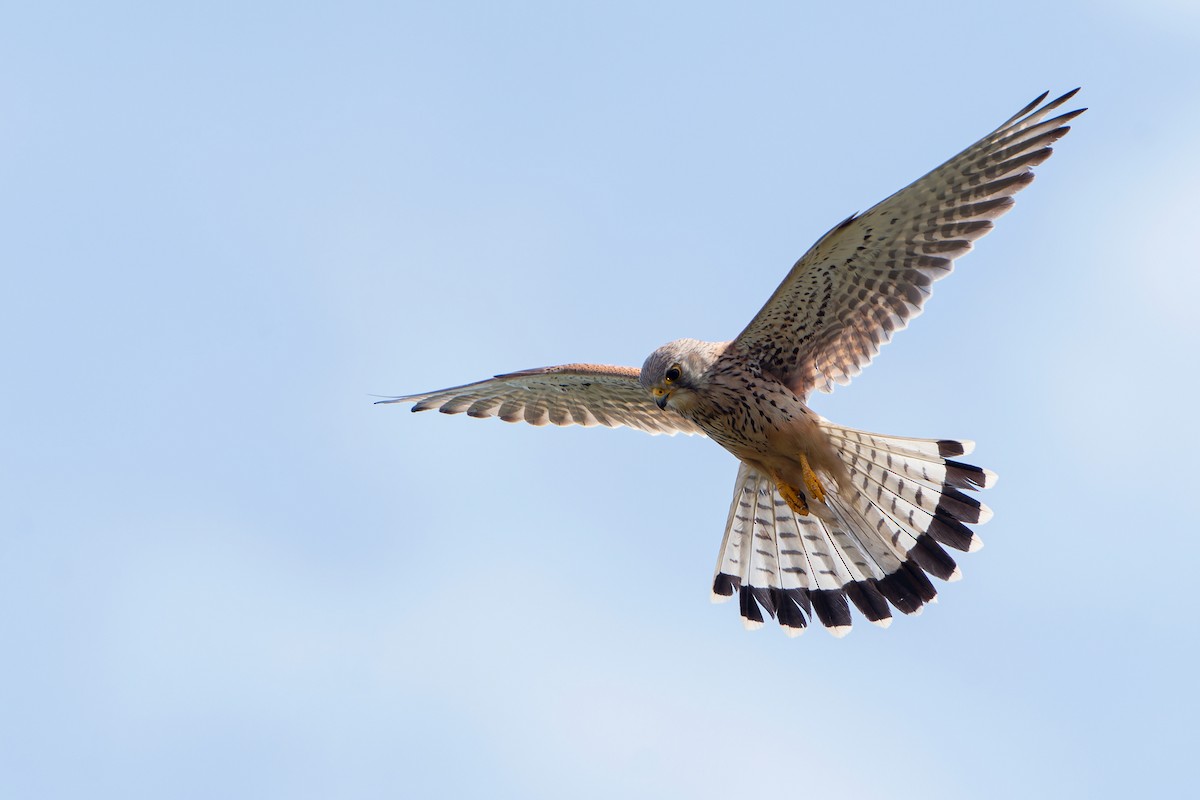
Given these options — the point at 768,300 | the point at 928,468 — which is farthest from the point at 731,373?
the point at 928,468

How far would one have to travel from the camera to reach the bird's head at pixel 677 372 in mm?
8320

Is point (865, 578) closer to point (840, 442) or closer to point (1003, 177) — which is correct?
point (840, 442)

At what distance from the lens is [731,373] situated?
836 cm

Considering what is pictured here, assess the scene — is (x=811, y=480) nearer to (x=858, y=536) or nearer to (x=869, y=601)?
(x=858, y=536)

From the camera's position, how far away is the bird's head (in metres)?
8.32

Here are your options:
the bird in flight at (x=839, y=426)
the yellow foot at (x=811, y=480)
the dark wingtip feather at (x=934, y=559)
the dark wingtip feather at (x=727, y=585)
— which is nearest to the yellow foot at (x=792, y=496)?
the bird in flight at (x=839, y=426)

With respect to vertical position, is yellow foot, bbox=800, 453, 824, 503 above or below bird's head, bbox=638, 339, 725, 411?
below

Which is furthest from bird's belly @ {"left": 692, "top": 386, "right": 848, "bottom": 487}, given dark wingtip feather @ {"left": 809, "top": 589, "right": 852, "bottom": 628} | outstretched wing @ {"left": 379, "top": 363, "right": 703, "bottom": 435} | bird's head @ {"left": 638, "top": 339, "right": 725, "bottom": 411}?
outstretched wing @ {"left": 379, "top": 363, "right": 703, "bottom": 435}

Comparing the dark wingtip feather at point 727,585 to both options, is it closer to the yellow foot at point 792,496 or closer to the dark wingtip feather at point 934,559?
the yellow foot at point 792,496

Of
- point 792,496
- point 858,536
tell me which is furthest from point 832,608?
point 792,496

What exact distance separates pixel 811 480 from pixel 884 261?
4.58ft

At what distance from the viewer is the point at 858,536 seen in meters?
8.72

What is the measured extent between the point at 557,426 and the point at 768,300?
2564 millimetres

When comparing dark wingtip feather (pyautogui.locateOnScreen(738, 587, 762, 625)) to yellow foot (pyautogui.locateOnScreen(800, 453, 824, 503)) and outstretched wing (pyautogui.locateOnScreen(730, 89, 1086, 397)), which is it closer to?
yellow foot (pyautogui.locateOnScreen(800, 453, 824, 503))
